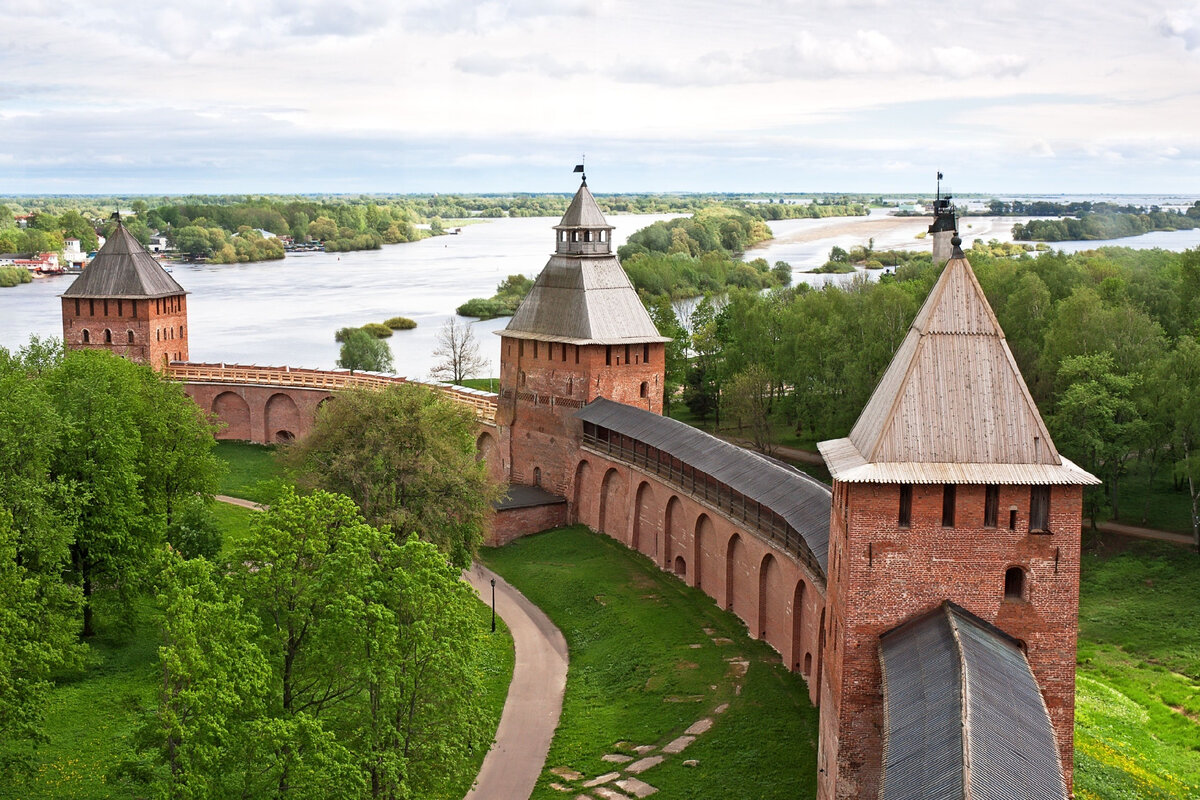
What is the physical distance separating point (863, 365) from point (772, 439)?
602cm

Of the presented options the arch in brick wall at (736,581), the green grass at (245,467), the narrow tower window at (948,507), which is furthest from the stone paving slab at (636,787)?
the green grass at (245,467)

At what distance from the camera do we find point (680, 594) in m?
29.8

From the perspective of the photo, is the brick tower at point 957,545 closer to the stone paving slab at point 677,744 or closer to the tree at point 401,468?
the stone paving slab at point 677,744

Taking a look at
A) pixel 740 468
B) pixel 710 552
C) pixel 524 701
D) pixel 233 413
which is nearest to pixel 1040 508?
pixel 740 468

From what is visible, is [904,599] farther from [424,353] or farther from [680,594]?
[424,353]

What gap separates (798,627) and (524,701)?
5.57 m

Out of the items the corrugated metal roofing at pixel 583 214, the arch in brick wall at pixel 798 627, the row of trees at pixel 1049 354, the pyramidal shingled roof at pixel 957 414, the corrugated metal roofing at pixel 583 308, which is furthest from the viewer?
the corrugated metal roofing at pixel 583 214

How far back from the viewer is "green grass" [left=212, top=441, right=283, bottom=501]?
40.9 m

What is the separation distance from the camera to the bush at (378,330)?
248ft

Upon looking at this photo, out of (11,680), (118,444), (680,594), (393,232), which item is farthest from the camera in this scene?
(393,232)

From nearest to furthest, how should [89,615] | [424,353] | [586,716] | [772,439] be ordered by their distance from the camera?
[586,716]
[89,615]
[772,439]
[424,353]

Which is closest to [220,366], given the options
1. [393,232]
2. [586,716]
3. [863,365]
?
[863,365]

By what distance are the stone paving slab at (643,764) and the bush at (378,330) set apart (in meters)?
56.8

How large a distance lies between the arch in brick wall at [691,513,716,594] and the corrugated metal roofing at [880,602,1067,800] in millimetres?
12954
